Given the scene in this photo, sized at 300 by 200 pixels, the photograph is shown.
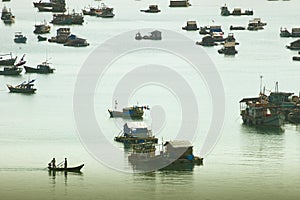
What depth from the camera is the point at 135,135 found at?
51.9 feet

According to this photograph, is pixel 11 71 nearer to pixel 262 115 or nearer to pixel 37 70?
pixel 37 70

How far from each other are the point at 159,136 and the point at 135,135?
72 centimetres

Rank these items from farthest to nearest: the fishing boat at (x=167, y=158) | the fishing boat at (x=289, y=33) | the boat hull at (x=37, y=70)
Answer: the fishing boat at (x=289, y=33), the boat hull at (x=37, y=70), the fishing boat at (x=167, y=158)

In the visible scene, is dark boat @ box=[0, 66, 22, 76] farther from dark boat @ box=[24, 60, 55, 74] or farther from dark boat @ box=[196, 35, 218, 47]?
dark boat @ box=[196, 35, 218, 47]

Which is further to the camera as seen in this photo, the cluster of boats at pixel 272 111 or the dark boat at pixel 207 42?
the dark boat at pixel 207 42

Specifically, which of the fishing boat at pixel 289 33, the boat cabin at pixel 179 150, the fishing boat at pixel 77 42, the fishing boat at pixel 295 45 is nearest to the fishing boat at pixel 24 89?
the boat cabin at pixel 179 150

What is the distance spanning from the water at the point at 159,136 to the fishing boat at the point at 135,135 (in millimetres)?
510

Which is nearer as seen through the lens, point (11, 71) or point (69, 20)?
point (11, 71)

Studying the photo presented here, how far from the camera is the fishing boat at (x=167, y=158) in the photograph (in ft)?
45.9

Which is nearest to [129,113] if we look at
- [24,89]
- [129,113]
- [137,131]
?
[129,113]

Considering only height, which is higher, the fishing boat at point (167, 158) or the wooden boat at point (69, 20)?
the wooden boat at point (69, 20)

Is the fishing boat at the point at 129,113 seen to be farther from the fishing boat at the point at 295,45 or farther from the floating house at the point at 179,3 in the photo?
A: the floating house at the point at 179,3

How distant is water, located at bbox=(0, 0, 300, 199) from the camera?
1284 centimetres

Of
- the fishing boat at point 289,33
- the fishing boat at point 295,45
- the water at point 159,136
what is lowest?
the water at point 159,136
